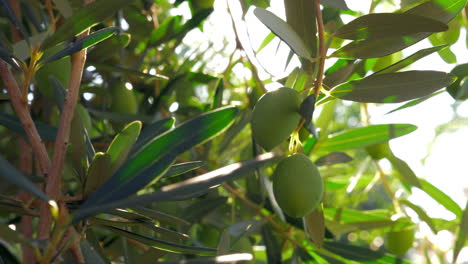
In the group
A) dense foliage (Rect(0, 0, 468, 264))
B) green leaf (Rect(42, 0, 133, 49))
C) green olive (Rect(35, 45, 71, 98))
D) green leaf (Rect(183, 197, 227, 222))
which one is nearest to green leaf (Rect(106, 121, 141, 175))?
dense foliage (Rect(0, 0, 468, 264))

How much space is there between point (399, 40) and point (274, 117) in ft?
0.62

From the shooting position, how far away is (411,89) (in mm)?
685

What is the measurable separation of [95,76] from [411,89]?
65 centimetres

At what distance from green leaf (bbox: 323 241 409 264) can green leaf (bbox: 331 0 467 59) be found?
46cm

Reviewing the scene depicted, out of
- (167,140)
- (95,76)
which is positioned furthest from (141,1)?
(167,140)

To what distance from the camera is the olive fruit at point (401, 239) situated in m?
1.19

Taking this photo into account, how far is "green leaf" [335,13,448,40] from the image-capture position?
0.62 meters

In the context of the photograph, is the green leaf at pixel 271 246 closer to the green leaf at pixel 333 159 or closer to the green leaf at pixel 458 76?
the green leaf at pixel 333 159

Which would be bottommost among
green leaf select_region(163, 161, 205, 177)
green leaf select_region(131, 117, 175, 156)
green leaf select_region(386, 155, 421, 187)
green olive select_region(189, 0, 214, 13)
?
green leaf select_region(386, 155, 421, 187)

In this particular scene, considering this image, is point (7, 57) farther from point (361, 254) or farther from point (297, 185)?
point (361, 254)

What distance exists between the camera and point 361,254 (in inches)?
40.9

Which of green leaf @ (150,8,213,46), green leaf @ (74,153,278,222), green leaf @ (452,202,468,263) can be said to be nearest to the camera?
green leaf @ (74,153,278,222)

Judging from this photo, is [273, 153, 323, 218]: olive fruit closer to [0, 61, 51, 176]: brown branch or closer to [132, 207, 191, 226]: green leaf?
[132, 207, 191, 226]: green leaf

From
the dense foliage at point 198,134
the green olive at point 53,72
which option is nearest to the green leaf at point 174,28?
the dense foliage at point 198,134
